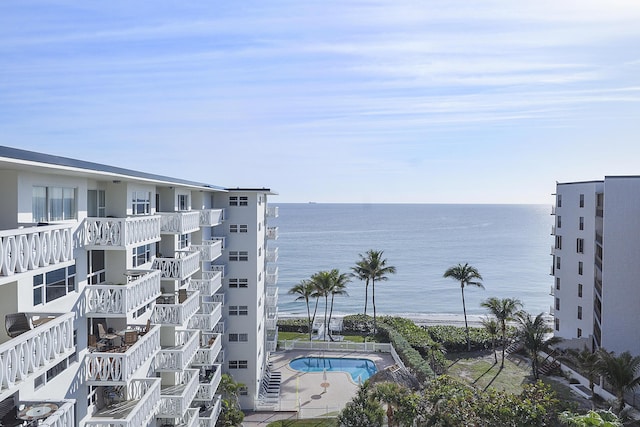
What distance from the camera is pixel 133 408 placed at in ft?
49.3

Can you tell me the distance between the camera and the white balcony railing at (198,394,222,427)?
76.0 feet

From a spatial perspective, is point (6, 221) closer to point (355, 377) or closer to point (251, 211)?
point (251, 211)

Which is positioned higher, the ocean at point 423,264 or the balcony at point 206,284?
the balcony at point 206,284

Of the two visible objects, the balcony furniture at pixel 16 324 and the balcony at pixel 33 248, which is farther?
the balcony furniture at pixel 16 324

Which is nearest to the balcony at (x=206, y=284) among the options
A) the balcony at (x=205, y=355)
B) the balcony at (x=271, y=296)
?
the balcony at (x=205, y=355)

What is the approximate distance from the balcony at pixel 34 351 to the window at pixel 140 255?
266 inches

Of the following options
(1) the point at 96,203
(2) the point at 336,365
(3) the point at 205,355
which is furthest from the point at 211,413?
(2) the point at 336,365

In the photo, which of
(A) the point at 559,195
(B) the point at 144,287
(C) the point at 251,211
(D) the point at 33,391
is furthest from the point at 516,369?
(D) the point at 33,391

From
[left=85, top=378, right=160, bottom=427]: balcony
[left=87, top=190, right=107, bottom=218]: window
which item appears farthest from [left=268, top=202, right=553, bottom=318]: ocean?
[left=87, top=190, right=107, bottom=218]: window

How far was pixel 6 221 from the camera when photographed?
37.7 ft

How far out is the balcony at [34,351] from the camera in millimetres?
9155

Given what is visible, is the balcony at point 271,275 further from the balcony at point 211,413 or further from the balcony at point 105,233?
the balcony at point 105,233

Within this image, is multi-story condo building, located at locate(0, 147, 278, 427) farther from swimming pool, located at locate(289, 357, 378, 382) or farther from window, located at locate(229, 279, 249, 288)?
swimming pool, located at locate(289, 357, 378, 382)

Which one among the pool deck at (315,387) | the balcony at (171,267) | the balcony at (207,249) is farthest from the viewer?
the pool deck at (315,387)
